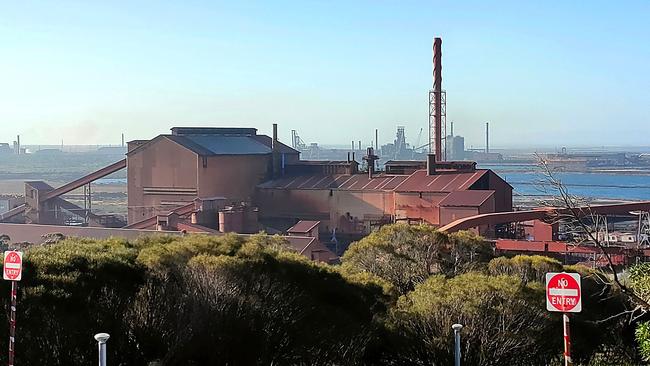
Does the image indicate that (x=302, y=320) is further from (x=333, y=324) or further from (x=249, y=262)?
(x=249, y=262)

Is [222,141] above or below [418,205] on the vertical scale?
above

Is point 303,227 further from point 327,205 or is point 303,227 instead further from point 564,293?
point 564,293

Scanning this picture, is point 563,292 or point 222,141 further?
point 222,141

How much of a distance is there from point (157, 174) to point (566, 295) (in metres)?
37.3

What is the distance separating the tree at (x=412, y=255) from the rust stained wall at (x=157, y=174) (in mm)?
24122

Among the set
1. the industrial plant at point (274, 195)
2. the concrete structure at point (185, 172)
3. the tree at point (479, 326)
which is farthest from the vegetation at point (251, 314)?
the concrete structure at point (185, 172)

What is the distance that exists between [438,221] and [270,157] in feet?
44.5

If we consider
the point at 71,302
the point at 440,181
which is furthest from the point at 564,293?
the point at 440,181

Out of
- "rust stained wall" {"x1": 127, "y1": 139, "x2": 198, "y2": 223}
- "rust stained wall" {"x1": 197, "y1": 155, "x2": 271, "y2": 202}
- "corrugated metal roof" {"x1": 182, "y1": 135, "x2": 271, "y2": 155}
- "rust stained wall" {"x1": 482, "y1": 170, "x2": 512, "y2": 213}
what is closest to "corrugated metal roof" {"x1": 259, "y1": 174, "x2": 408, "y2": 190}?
"rust stained wall" {"x1": 197, "y1": 155, "x2": 271, "y2": 202}

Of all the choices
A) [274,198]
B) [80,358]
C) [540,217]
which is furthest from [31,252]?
[274,198]

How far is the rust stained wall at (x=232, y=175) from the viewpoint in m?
40.9

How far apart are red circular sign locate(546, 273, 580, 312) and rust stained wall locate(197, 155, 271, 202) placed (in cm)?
3511

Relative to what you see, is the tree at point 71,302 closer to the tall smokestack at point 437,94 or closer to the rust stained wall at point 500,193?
the rust stained wall at point 500,193

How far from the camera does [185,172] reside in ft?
135
